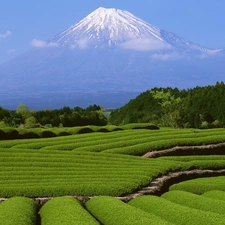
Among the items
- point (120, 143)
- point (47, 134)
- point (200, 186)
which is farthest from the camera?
point (47, 134)

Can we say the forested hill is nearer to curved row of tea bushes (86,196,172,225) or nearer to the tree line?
the tree line

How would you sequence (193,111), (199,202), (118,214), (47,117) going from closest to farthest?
(118,214) < (199,202) < (47,117) < (193,111)

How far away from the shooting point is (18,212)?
17.6 metres

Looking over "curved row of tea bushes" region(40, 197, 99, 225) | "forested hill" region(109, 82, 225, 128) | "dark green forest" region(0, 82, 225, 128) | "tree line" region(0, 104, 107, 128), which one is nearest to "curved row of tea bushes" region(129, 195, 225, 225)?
"curved row of tea bushes" region(40, 197, 99, 225)

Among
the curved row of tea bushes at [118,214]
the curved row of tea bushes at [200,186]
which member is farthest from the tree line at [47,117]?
the curved row of tea bushes at [118,214]

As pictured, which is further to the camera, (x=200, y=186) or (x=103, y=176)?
(x=103, y=176)

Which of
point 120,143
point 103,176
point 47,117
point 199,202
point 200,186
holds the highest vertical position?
point 47,117

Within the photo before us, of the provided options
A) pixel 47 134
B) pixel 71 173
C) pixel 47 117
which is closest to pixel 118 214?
pixel 71 173

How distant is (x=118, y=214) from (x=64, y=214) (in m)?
1.98

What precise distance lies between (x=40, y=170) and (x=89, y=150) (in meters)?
10.4

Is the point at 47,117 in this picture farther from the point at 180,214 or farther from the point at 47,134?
the point at 180,214

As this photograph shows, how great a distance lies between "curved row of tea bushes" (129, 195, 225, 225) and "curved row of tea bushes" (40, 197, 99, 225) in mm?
2827

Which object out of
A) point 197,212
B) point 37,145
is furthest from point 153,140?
point 197,212

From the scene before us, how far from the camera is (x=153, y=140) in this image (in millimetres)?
44062
